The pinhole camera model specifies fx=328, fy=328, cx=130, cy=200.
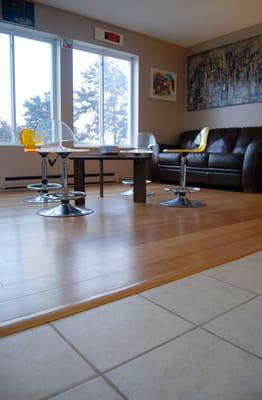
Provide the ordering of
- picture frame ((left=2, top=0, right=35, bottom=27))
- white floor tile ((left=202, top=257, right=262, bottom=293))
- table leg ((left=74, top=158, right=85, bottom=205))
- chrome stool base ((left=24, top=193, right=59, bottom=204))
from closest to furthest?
white floor tile ((left=202, top=257, right=262, bottom=293))
table leg ((left=74, top=158, right=85, bottom=205))
chrome stool base ((left=24, top=193, right=59, bottom=204))
picture frame ((left=2, top=0, right=35, bottom=27))

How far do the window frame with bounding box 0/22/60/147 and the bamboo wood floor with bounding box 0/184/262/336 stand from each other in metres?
1.98

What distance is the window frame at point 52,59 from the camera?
4.50 metres

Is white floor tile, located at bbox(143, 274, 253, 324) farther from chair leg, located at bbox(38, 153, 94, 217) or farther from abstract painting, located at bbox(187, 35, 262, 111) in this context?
abstract painting, located at bbox(187, 35, 262, 111)

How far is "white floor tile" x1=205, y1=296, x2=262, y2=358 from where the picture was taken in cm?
92

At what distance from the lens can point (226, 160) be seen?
4.47 m

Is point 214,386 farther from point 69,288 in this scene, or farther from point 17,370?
point 69,288

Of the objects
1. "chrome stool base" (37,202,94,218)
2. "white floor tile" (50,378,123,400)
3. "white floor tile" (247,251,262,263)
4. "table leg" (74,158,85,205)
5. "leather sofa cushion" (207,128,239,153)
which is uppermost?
"leather sofa cushion" (207,128,239,153)

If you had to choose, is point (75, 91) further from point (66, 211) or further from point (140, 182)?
point (66, 211)

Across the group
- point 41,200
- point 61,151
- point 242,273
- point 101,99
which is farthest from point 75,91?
point 242,273

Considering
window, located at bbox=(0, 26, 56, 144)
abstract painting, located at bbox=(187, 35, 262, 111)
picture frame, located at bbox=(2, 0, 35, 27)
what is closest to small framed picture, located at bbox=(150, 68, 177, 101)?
abstract painting, located at bbox=(187, 35, 262, 111)

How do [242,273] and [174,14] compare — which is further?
[174,14]

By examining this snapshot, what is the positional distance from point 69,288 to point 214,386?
0.68 meters

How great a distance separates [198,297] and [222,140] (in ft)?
14.4

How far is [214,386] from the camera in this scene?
0.75 m
